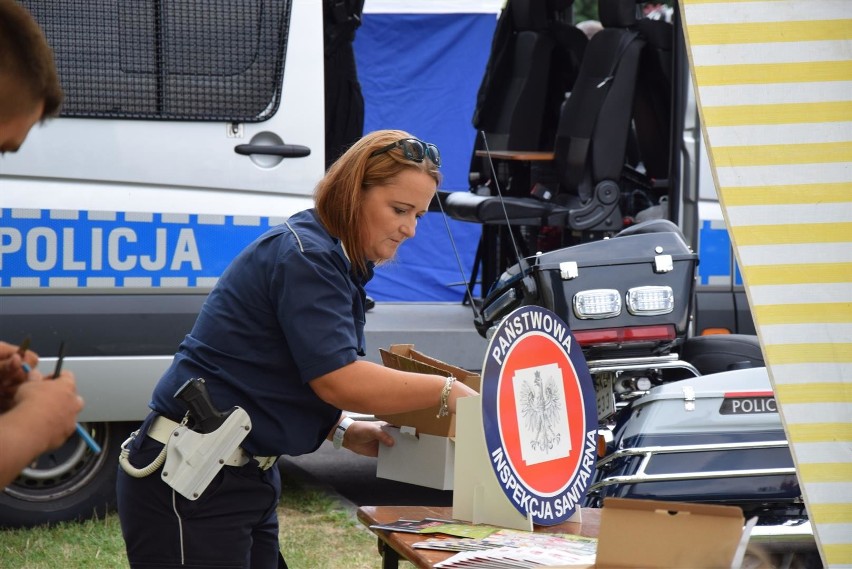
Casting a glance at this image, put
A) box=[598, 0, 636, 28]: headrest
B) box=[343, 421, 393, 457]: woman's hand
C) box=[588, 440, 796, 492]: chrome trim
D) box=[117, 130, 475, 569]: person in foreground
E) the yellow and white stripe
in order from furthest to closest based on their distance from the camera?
box=[598, 0, 636, 28]: headrest → box=[588, 440, 796, 492]: chrome trim → box=[343, 421, 393, 457]: woman's hand → box=[117, 130, 475, 569]: person in foreground → the yellow and white stripe

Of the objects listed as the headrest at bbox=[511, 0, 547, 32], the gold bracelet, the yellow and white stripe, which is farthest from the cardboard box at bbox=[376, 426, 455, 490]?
the headrest at bbox=[511, 0, 547, 32]

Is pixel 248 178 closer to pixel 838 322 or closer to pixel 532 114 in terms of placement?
pixel 532 114

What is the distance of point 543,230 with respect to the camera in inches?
212

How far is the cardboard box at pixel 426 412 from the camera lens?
2.34 metres

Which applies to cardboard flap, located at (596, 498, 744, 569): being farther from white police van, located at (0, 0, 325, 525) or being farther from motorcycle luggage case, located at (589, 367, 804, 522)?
white police van, located at (0, 0, 325, 525)

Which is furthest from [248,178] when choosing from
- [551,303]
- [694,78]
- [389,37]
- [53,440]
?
[389,37]

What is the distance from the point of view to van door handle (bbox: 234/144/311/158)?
3.99m

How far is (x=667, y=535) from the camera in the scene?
70.8 inches

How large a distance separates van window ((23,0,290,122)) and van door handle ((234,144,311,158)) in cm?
10

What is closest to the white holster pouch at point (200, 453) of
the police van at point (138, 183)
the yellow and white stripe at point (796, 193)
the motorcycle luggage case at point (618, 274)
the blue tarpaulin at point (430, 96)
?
the yellow and white stripe at point (796, 193)

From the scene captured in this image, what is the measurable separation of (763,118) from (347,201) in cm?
77

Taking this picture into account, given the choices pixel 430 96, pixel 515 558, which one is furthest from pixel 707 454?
pixel 430 96

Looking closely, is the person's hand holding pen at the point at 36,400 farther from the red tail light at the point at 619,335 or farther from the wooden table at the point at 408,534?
the red tail light at the point at 619,335

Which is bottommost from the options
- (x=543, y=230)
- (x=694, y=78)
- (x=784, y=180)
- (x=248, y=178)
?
(x=543, y=230)
